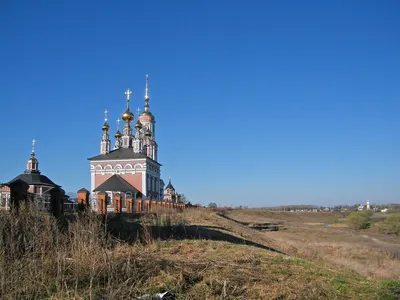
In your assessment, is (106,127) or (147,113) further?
(147,113)

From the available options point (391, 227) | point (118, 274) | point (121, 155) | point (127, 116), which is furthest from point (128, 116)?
point (118, 274)

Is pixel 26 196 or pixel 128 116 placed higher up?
pixel 128 116

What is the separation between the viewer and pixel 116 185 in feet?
141

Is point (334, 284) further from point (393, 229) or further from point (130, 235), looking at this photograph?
point (393, 229)

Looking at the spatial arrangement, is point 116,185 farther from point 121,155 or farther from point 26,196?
point 26,196

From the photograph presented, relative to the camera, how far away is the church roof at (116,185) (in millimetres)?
42281

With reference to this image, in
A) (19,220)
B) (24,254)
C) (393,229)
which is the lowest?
(393,229)

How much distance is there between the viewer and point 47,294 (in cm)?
523

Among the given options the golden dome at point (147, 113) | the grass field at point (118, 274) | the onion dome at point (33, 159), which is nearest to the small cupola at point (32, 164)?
the onion dome at point (33, 159)

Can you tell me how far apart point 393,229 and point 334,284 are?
114 ft

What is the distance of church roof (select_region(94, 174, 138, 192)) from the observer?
139ft

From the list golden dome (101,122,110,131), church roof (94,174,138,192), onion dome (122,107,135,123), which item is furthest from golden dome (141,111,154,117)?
church roof (94,174,138,192)

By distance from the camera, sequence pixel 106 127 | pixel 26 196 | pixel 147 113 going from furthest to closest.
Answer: pixel 147 113
pixel 106 127
pixel 26 196

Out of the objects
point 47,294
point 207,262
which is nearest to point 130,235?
point 207,262
